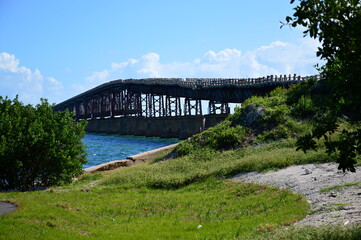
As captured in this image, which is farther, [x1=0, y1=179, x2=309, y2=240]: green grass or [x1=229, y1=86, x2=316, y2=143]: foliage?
[x1=229, y1=86, x2=316, y2=143]: foliage

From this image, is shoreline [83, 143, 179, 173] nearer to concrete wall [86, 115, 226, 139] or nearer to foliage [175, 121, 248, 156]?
foliage [175, 121, 248, 156]

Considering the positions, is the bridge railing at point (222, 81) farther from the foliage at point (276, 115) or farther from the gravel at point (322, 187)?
the gravel at point (322, 187)

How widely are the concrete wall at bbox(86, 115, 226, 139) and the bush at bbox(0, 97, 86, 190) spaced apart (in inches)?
1576

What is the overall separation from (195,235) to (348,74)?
546 centimetres

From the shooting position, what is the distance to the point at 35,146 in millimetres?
23422

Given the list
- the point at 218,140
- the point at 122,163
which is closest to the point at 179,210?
the point at 218,140

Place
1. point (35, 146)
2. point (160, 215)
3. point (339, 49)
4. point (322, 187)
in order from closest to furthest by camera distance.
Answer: point (339, 49) → point (160, 215) → point (322, 187) → point (35, 146)

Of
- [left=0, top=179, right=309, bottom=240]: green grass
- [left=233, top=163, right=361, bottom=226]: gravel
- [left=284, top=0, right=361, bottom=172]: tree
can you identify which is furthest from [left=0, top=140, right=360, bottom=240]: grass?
[left=284, top=0, right=361, bottom=172]: tree

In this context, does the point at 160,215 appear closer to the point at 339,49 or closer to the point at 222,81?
the point at 339,49

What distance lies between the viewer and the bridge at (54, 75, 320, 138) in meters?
58.9

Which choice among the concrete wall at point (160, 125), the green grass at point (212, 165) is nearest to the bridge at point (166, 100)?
the concrete wall at point (160, 125)

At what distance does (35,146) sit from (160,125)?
195ft

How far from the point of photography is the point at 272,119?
3088cm

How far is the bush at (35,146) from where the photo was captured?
22.9 meters
